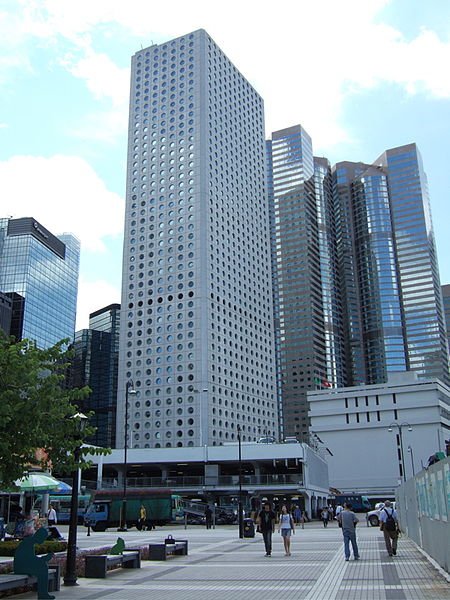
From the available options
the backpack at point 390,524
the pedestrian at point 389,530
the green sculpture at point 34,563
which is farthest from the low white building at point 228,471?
the green sculpture at point 34,563

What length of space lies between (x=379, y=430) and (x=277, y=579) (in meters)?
104

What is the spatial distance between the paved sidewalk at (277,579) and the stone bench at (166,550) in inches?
17.4

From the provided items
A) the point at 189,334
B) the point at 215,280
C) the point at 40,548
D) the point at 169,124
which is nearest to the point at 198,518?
the point at 40,548

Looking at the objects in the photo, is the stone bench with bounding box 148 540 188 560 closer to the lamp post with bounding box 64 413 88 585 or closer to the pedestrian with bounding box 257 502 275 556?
the pedestrian with bounding box 257 502 275 556

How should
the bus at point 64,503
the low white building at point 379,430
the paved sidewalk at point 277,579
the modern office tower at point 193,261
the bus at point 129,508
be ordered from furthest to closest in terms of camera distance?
the low white building at point 379,430 → the modern office tower at point 193,261 → the bus at point 64,503 → the bus at point 129,508 → the paved sidewalk at point 277,579

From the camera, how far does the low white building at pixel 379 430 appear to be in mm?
110125

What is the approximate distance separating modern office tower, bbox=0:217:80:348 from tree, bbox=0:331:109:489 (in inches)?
5016

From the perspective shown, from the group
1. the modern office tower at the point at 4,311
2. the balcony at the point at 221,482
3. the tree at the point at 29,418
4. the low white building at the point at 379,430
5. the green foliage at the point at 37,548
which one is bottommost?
the green foliage at the point at 37,548

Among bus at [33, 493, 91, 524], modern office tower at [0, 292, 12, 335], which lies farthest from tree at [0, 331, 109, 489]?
modern office tower at [0, 292, 12, 335]

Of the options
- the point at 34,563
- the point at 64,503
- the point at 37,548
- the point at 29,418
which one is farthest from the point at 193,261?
the point at 34,563

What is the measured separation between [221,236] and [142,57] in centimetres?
4915

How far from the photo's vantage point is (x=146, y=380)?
371 ft

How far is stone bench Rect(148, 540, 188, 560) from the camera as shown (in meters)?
21.4

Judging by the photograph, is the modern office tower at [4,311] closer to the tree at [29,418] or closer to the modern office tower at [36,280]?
the modern office tower at [36,280]
